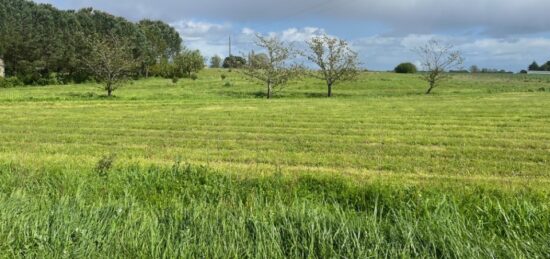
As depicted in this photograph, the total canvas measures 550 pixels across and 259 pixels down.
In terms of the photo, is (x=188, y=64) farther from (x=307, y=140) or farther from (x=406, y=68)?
(x=307, y=140)

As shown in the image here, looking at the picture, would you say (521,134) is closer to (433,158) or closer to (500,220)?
(433,158)

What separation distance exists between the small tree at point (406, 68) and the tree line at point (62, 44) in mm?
32661

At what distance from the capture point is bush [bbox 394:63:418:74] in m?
83.0

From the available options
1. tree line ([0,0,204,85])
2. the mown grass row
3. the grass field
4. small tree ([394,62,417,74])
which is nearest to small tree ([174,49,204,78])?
tree line ([0,0,204,85])

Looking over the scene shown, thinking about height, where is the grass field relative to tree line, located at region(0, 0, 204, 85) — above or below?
below

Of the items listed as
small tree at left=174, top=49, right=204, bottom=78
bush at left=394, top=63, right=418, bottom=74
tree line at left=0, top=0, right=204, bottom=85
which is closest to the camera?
tree line at left=0, top=0, right=204, bottom=85

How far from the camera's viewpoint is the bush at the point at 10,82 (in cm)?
5915


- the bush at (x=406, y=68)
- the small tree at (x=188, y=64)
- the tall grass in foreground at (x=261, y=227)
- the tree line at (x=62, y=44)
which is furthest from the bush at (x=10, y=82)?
the tall grass in foreground at (x=261, y=227)

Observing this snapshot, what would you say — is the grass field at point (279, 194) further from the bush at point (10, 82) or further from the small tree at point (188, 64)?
the small tree at point (188, 64)

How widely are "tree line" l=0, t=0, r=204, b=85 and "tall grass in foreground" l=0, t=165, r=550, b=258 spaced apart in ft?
184

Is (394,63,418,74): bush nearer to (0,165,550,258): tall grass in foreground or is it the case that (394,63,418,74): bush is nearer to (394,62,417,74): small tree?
(394,62,417,74): small tree

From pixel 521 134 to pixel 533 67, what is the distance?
4891 inches

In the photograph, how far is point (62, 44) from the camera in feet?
238

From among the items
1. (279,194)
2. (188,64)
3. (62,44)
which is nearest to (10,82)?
(62,44)
